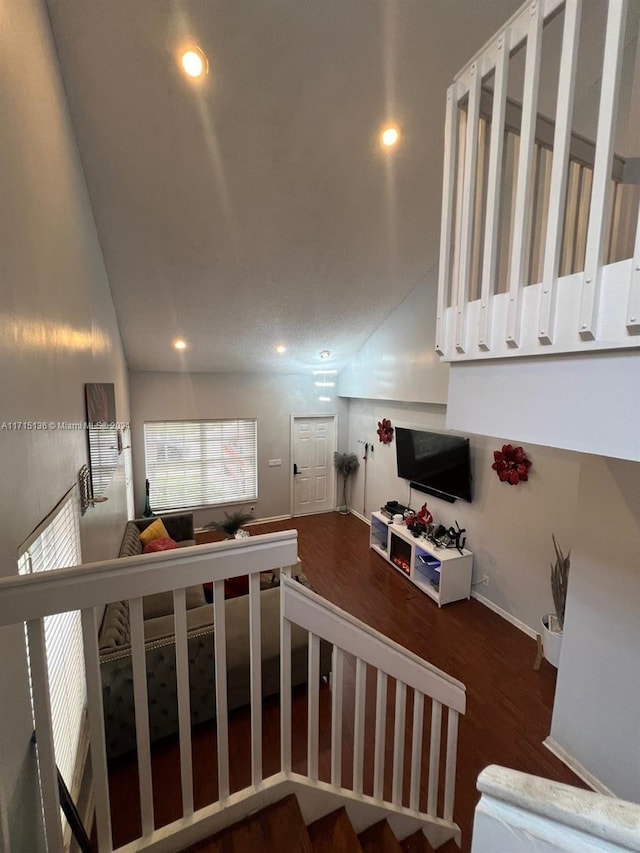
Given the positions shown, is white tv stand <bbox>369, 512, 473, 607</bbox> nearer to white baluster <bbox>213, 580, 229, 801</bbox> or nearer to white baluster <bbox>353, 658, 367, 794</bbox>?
white baluster <bbox>353, 658, 367, 794</bbox>

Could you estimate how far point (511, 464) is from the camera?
12.0 ft

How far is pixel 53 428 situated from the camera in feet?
5.06

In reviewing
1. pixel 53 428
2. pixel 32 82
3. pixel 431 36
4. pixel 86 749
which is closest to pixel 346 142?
pixel 431 36

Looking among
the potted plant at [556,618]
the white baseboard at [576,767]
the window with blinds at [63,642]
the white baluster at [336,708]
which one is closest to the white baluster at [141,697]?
the window with blinds at [63,642]

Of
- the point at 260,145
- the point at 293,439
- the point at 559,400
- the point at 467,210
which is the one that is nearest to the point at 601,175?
the point at 467,210

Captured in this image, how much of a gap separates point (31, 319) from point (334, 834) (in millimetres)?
2190

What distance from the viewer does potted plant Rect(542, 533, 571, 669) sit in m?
3.04

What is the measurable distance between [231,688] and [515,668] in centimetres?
238

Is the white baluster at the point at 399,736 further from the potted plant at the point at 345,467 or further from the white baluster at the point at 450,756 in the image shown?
Result: the potted plant at the point at 345,467

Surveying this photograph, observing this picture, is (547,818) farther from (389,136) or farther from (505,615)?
(505,615)

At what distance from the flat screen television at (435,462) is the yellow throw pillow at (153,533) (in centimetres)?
327

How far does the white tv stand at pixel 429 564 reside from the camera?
4004 millimetres

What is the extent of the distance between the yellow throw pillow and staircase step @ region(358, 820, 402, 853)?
3.44 meters

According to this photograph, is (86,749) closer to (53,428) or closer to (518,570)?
(53,428)
